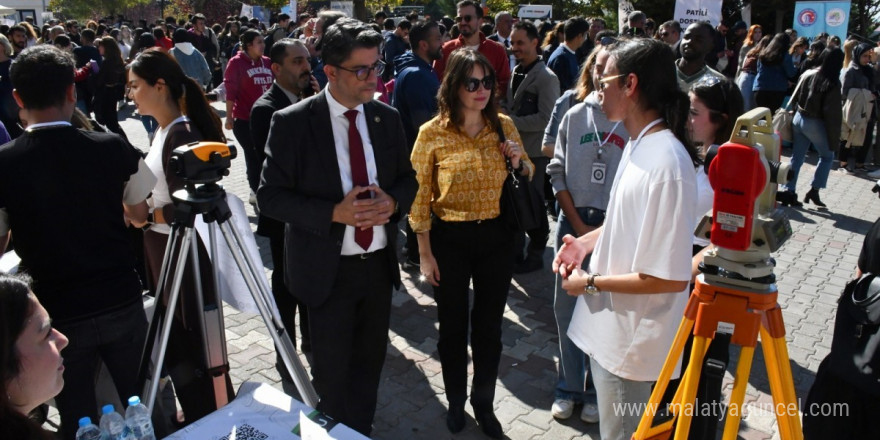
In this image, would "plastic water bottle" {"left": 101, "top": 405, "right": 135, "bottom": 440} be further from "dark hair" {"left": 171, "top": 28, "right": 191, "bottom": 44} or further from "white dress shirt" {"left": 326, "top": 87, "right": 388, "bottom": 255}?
"dark hair" {"left": 171, "top": 28, "right": 191, "bottom": 44}

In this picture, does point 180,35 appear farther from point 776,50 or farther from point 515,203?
point 776,50

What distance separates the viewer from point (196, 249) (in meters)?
2.51

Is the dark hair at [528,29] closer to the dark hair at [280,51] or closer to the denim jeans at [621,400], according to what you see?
the dark hair at [280,51]

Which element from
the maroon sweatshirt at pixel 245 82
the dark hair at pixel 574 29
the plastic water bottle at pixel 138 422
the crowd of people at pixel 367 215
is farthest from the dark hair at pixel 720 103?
the maroon sweatshirt at pixel 245 82

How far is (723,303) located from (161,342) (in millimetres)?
1887

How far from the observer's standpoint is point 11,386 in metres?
1.64

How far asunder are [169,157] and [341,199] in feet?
3.05

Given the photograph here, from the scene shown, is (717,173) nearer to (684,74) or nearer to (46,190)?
(46,190)

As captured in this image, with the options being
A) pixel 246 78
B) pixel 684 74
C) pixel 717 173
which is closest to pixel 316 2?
pixel 246 78

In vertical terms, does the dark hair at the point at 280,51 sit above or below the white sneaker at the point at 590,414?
above

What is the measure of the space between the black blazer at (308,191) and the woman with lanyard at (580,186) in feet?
3.53

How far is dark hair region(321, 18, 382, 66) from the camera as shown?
2838mm

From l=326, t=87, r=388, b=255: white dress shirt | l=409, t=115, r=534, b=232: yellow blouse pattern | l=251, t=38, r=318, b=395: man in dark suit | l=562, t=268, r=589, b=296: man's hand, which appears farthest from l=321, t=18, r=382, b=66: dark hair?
l=251, t=38, r=318, b=395: man in dark suit

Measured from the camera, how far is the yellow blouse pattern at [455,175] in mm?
3328
